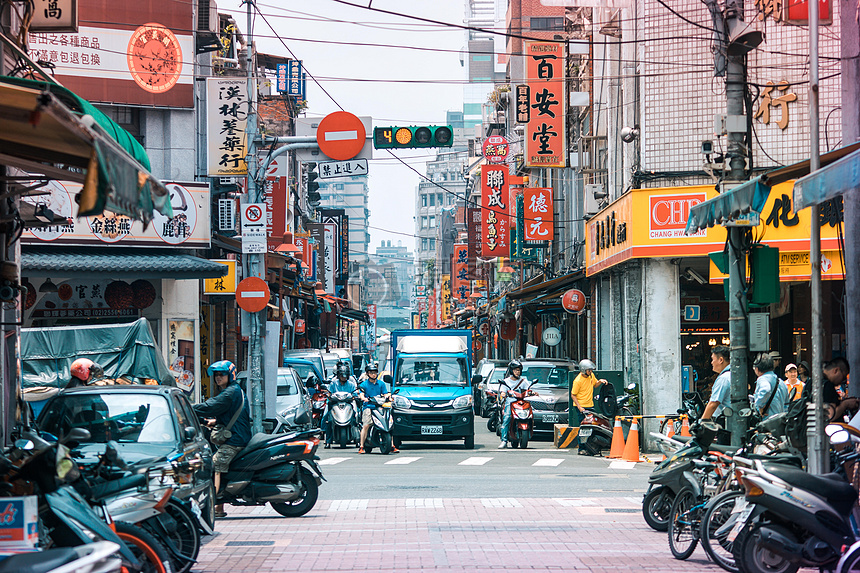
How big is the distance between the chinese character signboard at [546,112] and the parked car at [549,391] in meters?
6.55

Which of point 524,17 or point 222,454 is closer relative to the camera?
point 222,454

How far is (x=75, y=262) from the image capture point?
76.9ft

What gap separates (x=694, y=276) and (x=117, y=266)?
14157 millimetres

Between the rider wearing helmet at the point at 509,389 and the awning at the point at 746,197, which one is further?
the rider wearing helmet at the point at 509,389

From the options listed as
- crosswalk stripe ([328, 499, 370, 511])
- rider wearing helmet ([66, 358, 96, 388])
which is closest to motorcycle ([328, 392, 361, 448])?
crosswalk stripe ([328, 499, 370, 511])

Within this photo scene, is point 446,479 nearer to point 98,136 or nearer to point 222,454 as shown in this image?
point 222,454

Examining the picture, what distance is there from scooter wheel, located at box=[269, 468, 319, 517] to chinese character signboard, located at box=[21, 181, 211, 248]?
12.2 metres

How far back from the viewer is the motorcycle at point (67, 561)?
5.27 m

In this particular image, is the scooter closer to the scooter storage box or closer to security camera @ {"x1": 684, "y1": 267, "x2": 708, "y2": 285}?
the scooter storage box

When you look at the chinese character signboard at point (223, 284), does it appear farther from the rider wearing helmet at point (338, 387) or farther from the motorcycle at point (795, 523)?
the motorcycle at point (795, 523)

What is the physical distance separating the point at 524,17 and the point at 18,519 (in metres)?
66.5

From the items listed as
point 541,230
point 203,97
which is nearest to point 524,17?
point 541,230

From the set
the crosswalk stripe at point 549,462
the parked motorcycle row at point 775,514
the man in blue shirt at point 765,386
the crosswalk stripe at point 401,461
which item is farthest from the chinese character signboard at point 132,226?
the parked motorcycle row at point 775,514

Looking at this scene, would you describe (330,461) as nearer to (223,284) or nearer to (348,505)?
(348,505)
